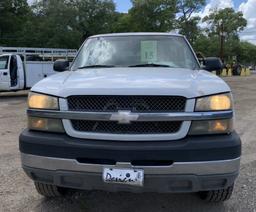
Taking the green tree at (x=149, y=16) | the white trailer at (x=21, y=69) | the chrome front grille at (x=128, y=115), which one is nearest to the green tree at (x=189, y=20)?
the green tree at (x=149, y=16)

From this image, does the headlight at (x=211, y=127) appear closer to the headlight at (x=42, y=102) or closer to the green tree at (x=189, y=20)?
the headlight at (x=42, y=102)

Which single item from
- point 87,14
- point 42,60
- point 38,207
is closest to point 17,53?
point 42,60

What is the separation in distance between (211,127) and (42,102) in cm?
145

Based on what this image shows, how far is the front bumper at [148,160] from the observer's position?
353cm

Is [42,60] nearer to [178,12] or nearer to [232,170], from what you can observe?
[232,170]

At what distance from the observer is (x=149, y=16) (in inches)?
2313

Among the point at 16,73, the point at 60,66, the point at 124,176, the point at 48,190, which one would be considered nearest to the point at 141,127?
the point at 124,176

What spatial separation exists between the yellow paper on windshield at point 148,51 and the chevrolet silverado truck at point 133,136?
1.27 meters

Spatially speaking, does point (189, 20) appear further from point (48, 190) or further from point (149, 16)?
point (48, 190)

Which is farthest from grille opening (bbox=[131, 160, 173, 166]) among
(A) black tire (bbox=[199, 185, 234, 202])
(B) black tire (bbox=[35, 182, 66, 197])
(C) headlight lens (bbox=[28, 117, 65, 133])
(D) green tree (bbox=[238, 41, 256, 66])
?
(D) green tree (bbox=[238, 41, 256, 66])

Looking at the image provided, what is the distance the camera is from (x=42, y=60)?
21000mm

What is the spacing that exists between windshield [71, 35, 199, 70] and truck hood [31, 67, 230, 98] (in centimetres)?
74

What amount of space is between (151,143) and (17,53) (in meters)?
16.9

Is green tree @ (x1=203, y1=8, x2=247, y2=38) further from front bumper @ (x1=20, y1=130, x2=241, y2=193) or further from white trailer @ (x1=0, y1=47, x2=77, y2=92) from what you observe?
front bumper @ (x1=20, y1=130, x2=241, y2=193)
